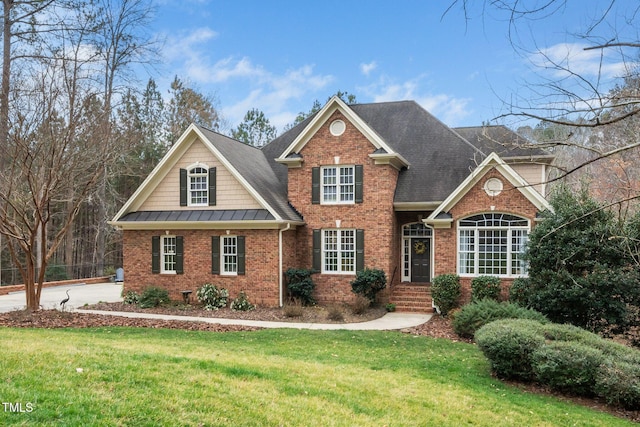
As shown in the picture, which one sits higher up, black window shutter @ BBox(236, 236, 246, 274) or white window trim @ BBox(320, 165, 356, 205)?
white window trim @ BBox(320, 165, 356, 205)

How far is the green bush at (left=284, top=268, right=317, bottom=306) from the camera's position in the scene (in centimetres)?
1772

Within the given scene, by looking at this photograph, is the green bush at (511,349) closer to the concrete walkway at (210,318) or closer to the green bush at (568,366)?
the green bush at (568,366)

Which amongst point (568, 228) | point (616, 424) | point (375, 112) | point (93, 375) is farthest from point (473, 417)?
point (375, 112)

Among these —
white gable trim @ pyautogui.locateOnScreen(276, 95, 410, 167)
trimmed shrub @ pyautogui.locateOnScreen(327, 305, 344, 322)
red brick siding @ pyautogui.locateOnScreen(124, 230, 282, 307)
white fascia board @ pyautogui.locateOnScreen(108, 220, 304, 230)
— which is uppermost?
white gable trim @ pyautogui.locateOnScreen(276, 95, 410, 167)

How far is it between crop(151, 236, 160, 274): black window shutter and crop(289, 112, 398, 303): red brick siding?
213 inches

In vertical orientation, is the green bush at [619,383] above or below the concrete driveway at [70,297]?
above

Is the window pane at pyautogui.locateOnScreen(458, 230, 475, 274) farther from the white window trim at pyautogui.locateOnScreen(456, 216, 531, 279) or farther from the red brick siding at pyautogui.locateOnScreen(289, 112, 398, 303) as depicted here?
the red brick siding at pyautogui.locateOnScreen(289, 112, 398, 303)

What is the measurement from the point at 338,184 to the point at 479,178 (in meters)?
5.10

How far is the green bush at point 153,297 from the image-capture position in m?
17.7

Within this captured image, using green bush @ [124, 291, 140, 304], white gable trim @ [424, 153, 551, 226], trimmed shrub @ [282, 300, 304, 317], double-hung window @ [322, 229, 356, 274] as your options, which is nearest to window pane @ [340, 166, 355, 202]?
double-hung window @ [322, 229, 356, 274]

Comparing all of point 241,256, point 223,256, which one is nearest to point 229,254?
point 223,256

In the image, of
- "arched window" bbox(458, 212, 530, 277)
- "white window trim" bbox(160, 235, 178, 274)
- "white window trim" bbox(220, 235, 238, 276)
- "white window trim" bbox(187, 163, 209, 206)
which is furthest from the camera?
"white window trim" bbox(160, 235, 178, 274)

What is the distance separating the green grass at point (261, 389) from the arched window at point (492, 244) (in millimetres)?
6773

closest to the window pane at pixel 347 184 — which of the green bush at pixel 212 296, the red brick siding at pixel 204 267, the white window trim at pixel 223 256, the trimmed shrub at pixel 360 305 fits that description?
the red brick siding at pixel 204 267
